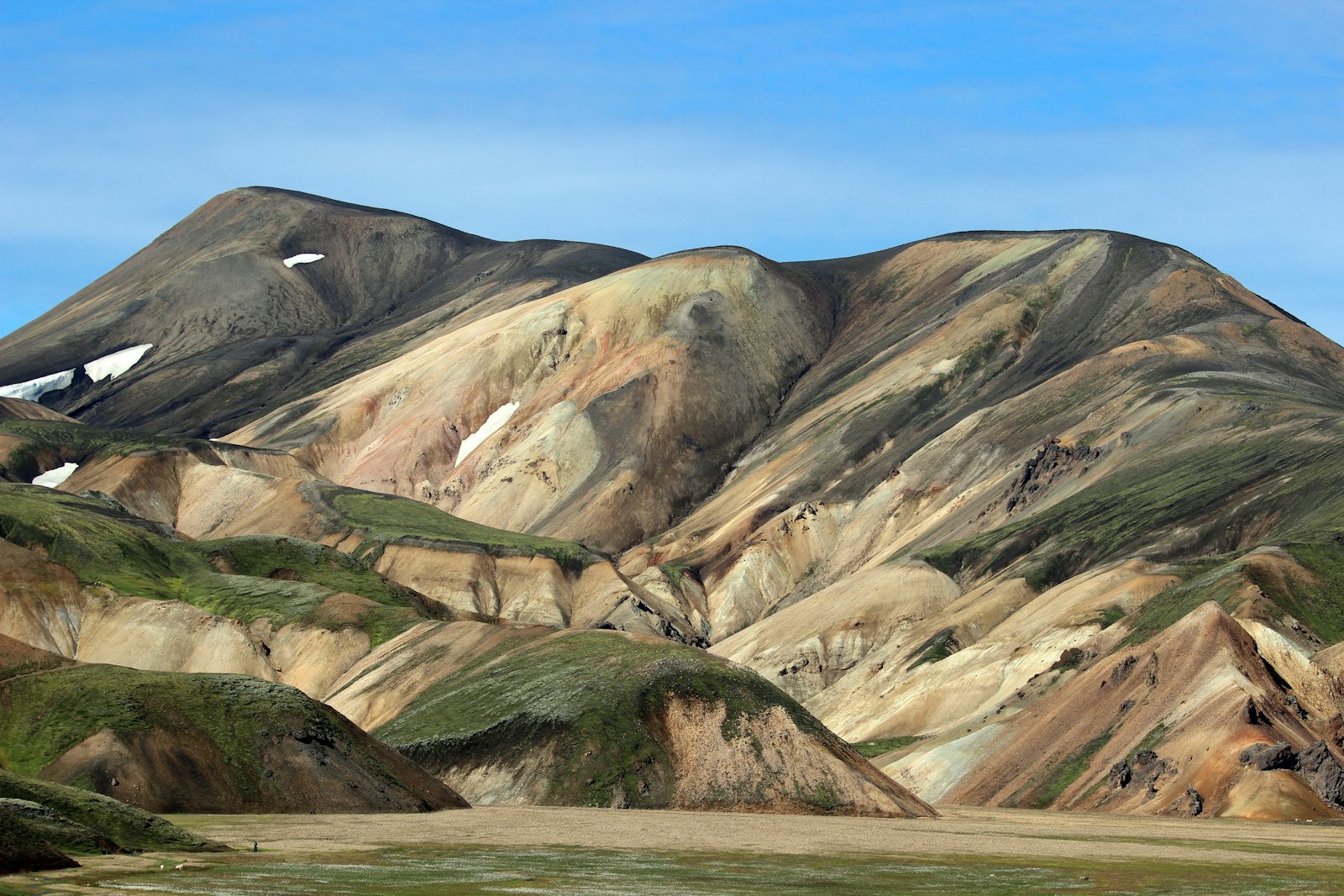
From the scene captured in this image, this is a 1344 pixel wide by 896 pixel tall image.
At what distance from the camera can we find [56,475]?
586 feet

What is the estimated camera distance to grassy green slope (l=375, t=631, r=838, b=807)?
85062mm

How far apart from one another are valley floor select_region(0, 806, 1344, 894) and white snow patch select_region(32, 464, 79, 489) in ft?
352

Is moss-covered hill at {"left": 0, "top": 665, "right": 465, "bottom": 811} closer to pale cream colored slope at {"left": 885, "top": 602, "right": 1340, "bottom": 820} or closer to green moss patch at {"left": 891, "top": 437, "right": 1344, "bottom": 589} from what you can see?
pale cream colored slope at {"left": 885, "top": 602, "right": 1340, "bottom": 820}

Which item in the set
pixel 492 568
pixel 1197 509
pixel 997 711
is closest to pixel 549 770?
pixel 997 711

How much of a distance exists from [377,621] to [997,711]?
4065cm

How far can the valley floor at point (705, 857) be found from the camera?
48375mm

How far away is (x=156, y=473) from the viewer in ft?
588

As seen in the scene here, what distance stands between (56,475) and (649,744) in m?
110

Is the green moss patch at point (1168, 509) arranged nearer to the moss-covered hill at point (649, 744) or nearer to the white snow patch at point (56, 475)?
the moss-covered hill at point (649, 744)

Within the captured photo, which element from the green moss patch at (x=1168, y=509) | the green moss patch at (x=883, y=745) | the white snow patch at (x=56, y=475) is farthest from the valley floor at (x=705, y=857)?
the white snow patch at (x=56, y=475)

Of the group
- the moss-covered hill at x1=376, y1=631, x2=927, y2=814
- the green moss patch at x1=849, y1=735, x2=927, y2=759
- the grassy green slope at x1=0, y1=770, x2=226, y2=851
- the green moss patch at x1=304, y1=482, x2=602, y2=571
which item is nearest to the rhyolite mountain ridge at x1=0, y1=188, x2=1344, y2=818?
the moss-covered hill at x1=376, y1=631, x2=927, y2=814

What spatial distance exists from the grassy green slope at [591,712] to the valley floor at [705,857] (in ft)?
12.8

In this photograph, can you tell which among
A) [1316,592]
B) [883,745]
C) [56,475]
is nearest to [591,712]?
[883,745]

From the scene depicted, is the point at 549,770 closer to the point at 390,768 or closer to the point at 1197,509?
the point at 390,768
